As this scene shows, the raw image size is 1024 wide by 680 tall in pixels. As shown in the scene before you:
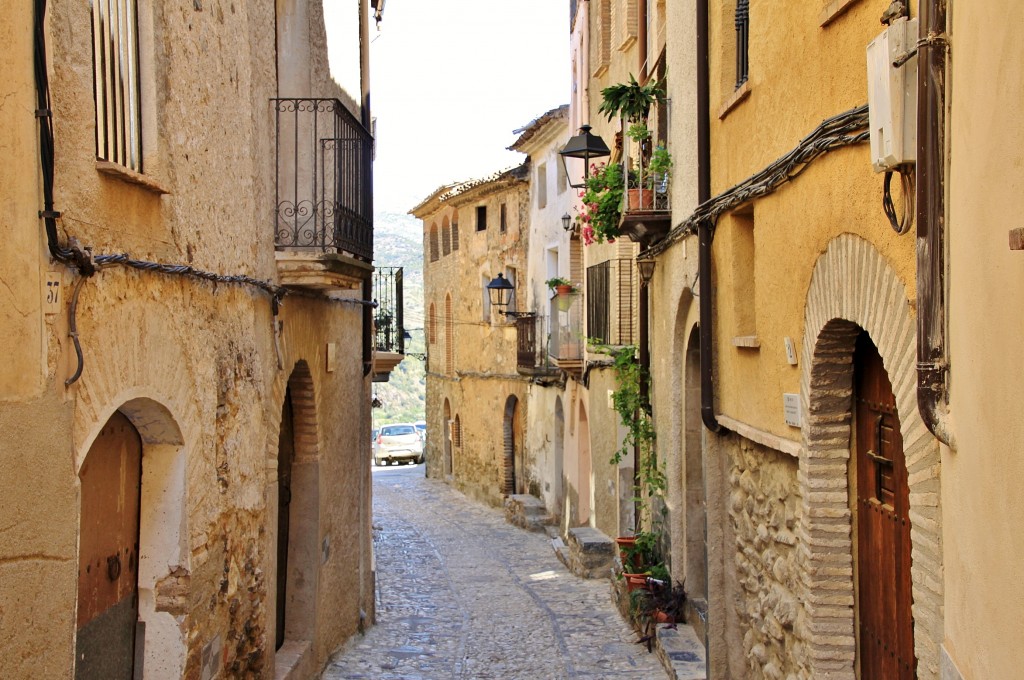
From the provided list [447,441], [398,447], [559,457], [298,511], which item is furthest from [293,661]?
[398,447]

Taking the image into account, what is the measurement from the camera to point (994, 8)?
9.68ft

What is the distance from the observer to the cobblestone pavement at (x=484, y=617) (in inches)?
421

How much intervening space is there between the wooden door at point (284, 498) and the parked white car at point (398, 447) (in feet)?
106

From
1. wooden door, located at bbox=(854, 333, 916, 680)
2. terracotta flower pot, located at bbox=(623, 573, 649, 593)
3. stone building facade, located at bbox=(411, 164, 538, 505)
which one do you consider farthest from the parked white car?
wooden door, located at bbox=(854, 333, 916, 680)

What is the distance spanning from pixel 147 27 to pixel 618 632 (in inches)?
326

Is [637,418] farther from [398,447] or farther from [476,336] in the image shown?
[398,447]

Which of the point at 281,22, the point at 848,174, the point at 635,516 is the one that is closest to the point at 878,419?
the point at 848,174

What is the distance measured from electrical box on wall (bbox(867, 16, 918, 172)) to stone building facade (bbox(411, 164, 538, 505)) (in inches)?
786

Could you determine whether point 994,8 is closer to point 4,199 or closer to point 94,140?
point 4,199

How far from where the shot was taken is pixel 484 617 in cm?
1345

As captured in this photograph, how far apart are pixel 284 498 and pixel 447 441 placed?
2336 cm

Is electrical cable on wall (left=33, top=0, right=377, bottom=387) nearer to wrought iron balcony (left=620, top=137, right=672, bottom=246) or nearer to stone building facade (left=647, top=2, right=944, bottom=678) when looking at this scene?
stone building facade (left=647, top=2, right=944, bottom=678)

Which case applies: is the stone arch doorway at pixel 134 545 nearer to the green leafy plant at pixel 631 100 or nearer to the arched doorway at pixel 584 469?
the green leafy plant at pixel 631 100

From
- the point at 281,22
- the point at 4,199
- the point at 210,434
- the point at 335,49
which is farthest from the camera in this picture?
the point at 335,49
